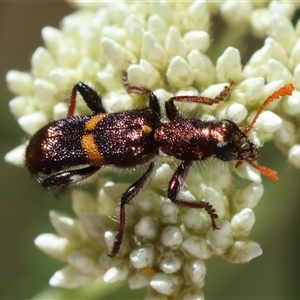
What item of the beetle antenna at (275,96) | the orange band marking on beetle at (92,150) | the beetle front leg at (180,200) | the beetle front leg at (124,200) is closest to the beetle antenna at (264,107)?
the beetle antenna at (275,96)

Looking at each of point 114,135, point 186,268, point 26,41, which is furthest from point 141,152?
point 26,41

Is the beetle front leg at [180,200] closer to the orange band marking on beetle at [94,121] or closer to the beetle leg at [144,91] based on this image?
the beetle leg at [144,91]

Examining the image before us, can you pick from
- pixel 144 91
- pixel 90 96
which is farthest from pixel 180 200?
pixel 90 96

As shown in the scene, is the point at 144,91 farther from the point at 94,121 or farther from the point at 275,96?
the point at 275,96

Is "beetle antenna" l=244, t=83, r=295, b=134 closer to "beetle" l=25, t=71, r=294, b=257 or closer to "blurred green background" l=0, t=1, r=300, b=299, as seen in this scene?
"beetle" l=25, t=71, r=294, b=257

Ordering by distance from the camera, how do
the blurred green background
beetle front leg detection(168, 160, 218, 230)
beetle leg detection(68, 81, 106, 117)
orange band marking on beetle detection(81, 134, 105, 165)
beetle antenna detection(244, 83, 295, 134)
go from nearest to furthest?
beetle front leg detection(168, 160, 218, 230) < beetle antenna detection(244, 83, 295, 134) < orange band marking on beetle detection(81, 134, 105, 165) < beetle leg detection(68, 81, 106, 117) < the blurred green background

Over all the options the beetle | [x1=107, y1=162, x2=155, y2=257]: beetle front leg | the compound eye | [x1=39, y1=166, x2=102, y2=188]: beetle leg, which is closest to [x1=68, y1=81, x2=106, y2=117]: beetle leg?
the beetle

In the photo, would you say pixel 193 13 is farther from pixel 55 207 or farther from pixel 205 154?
pixel 55 207
